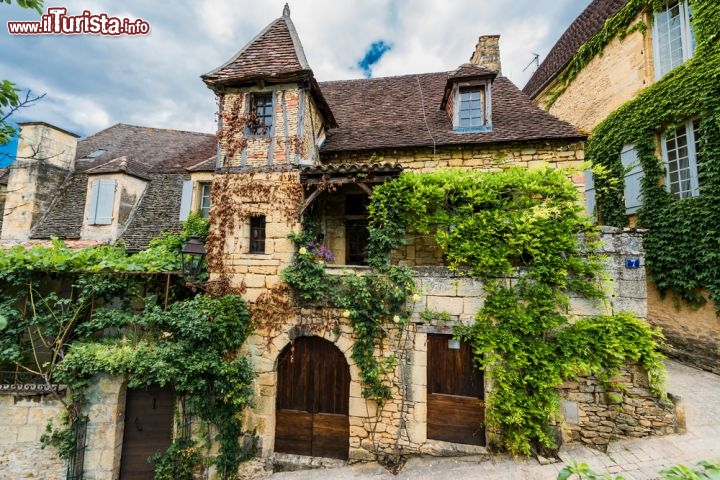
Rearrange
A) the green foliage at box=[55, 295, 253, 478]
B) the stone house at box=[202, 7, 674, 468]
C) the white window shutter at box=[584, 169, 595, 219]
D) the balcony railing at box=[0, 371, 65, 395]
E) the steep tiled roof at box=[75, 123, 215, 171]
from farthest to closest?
1. the steep tiled roof at box=[75, 123, 215, 171]
2. the white window shutter at box=[584, 169, 595, 219]
3. the balcony railing at box=[0, 371, 65, 395]
4. the stone house at box=[202, 7, 674, 468]
5. the green foliage at box=[55, 295, 253, 478]

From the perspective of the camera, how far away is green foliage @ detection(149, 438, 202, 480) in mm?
5539

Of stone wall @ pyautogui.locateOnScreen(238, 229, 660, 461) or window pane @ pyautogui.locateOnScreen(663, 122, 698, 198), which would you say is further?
window pane @ pyautogui.locateOnScreen(663, 122, 698, 198)

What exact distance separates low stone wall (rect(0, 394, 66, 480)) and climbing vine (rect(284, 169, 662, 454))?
560cm

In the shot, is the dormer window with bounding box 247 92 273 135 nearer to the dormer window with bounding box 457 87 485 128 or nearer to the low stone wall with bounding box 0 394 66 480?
the dormer window with bounding box 457 87 485 128

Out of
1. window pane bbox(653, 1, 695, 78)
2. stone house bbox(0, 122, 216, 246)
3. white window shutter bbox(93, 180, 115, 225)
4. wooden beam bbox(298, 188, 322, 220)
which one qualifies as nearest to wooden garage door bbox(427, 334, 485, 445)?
wooden beam bbox(298, 188, 322, 220)

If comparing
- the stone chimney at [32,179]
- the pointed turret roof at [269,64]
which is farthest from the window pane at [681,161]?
the stone chimney at [32,179]

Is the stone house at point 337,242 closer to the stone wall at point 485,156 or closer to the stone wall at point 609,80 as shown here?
the stone wall at point 485,156

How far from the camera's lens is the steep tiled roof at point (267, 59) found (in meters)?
6.27

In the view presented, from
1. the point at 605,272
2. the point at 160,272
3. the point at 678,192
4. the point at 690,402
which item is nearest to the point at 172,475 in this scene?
the point at 160,272

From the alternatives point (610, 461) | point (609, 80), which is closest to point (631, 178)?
point (609, 80)

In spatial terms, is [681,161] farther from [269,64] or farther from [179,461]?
[179,461]

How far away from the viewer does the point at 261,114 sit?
6609 mm

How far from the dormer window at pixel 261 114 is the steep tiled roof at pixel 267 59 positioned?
1.35ft

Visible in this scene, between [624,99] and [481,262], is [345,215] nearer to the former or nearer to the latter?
[481,262]
